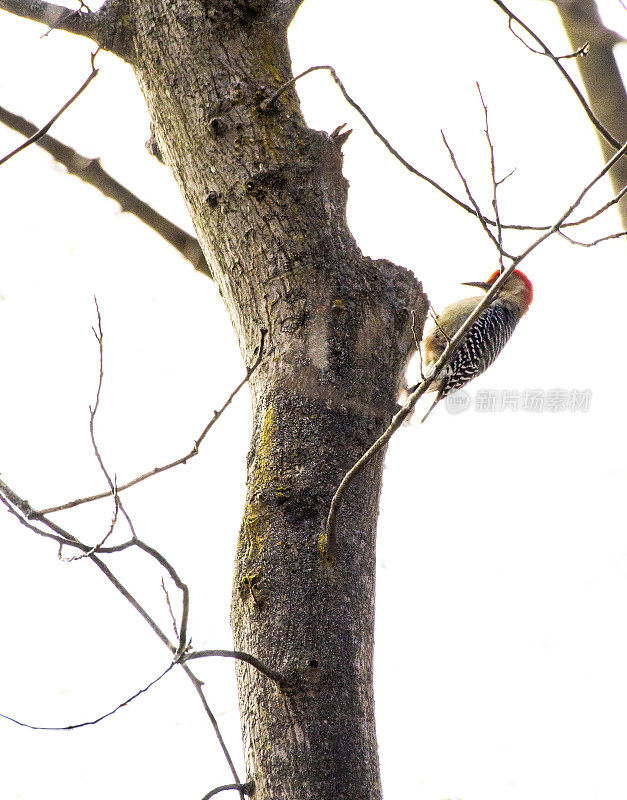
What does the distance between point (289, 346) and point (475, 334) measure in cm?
337

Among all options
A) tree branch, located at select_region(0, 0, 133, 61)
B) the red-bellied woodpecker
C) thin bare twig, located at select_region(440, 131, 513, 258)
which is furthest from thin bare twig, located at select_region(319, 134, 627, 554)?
the red-bellied woodpecker

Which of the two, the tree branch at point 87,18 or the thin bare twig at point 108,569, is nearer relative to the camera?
the thin bare twig at point 108,569

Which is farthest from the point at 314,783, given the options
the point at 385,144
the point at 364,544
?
the point at 385,144

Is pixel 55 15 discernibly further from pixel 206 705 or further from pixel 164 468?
pixel 206 705

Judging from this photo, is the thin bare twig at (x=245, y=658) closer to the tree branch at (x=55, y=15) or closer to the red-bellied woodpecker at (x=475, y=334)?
the tree branch at (x=55, y=15)

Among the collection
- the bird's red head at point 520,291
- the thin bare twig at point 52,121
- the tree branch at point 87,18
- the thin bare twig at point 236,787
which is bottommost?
the thin bare twig at point 236,787

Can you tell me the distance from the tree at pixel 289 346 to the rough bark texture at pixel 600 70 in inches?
23.5

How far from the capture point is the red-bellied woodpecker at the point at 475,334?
16.7ft

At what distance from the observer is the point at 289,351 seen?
6.37 ft

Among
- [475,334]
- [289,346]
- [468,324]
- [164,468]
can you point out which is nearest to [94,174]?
[289,346]

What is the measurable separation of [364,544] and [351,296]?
1.93 feet

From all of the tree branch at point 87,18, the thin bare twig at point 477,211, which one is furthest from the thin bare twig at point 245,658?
the tree branch at point 87,18

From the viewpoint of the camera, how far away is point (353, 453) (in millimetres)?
1847

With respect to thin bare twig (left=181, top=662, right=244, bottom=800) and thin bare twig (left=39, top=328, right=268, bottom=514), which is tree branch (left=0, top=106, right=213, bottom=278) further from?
thin bare twig (left=181, top=662, right=244, bottom=800)
